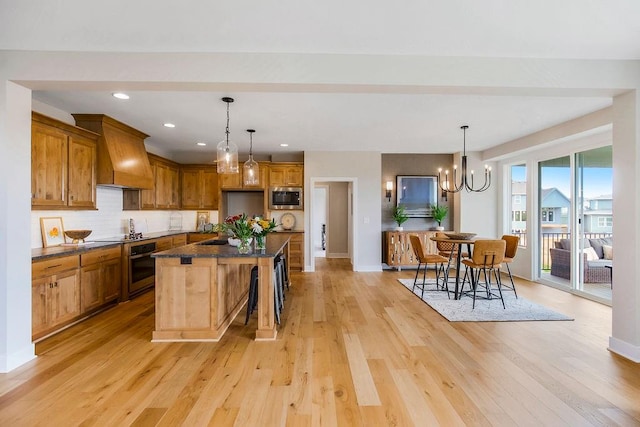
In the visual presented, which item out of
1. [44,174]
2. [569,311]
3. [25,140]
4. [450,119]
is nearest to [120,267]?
[44,174]

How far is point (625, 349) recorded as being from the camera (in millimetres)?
2596

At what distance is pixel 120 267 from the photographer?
13.2ft

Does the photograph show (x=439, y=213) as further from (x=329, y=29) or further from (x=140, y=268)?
(x=140, y=268)

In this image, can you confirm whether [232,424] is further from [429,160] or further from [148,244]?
[429,160]

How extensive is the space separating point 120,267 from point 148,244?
0.57 m

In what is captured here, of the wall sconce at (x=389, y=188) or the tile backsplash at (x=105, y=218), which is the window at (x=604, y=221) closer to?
the wall sconce at (x=389, y=188)

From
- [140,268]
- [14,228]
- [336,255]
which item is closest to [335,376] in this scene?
[14,228]

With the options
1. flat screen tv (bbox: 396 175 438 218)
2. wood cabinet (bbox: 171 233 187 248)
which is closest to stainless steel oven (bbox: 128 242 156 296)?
wood cabinet (bbox: 171 233 187 248)

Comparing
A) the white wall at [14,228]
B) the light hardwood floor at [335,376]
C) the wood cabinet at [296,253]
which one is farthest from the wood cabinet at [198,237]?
the white wall at [14,228]

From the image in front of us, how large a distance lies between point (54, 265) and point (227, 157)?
204 centimetres

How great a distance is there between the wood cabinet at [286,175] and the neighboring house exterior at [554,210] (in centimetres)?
459

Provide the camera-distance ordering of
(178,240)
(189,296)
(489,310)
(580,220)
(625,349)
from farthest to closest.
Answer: (178,240)
(580,220)
(489,310)
(189,296)
(625,349)

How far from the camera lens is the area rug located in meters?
3.52

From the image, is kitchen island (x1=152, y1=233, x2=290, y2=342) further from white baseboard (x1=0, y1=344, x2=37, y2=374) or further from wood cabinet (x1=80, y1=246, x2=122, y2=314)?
wood cabinet (x1=80, y1=246, x2=122, y2=314)
